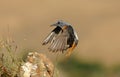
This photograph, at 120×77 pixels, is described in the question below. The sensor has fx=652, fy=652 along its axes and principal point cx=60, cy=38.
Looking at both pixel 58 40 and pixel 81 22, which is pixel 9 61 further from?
pixel 81 22

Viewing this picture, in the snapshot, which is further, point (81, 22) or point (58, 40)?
point (81, 22)

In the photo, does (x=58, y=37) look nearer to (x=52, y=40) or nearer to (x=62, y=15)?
(x=52, y=40)

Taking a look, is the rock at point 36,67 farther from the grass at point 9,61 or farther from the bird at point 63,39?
the bird at point 63,39

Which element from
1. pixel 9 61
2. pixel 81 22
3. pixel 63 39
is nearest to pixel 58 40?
pixel 63 39

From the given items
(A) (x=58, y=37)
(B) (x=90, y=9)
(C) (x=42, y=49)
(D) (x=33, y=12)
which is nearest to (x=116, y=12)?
(B) (x=90, y=9)

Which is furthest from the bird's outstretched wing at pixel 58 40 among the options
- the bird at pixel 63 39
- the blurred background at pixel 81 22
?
the blurred background at pixel 81 22

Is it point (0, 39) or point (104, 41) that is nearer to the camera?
point (0, 39)

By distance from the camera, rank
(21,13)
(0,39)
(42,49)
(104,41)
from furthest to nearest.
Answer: (21,13) < (104,41) < (42,49) < (0,39)
